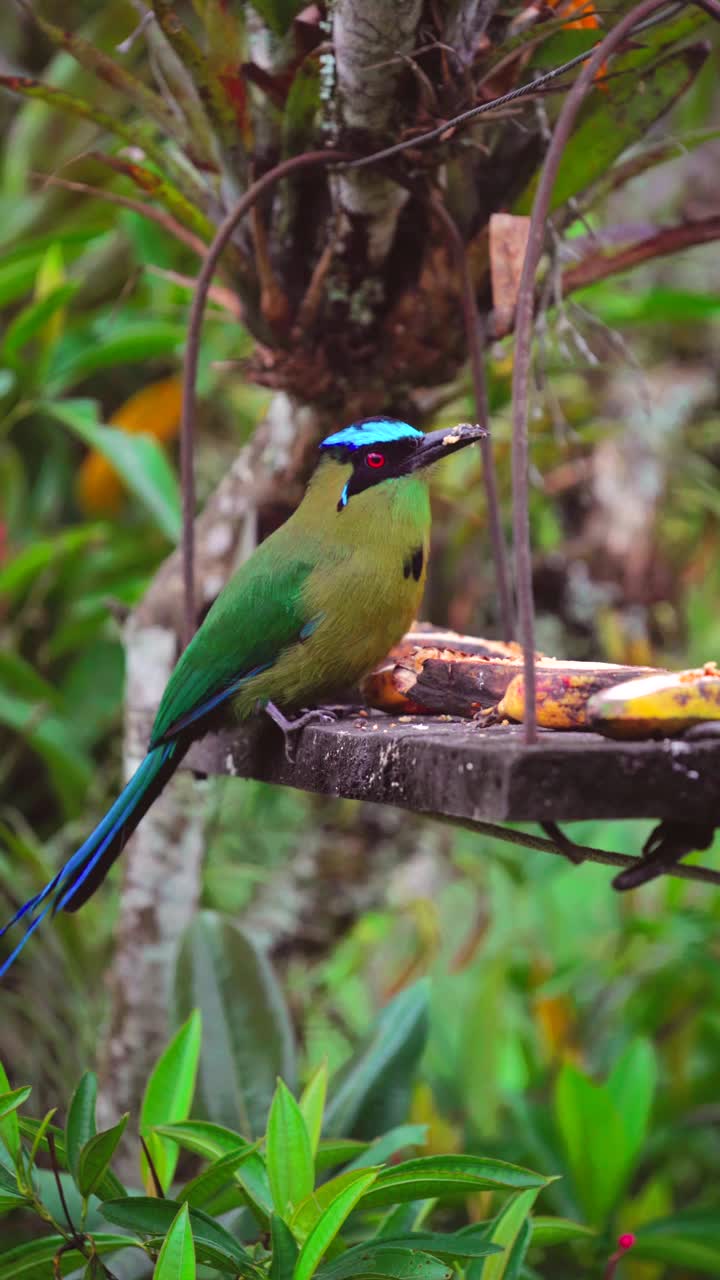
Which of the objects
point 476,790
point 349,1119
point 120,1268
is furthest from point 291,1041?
point 476,790

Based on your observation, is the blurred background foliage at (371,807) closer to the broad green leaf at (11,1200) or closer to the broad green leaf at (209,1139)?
the broad green leaf at (209,1139)

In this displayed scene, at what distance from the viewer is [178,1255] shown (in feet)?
3.90

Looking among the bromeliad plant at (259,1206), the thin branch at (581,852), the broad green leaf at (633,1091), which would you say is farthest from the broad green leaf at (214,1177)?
the broad green leaf at (633,1091)

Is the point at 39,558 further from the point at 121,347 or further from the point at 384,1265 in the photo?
the point at 384,1265

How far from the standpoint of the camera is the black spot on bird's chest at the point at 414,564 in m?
1.78

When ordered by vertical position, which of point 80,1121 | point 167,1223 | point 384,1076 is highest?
point 80,1121

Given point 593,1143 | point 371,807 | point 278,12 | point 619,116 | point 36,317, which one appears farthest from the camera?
point 371,807

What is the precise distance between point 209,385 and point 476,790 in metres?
2.89

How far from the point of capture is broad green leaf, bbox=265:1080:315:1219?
147 cm

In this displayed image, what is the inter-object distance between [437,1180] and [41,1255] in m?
0.41

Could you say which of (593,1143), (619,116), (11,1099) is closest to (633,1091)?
(593,1143)

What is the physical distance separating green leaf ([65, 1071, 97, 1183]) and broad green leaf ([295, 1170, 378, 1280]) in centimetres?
24

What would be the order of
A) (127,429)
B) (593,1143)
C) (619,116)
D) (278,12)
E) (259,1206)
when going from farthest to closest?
1. (127,429)
2. (593,1143)
3. (619,116)
4. (278,12)
5. (259,1206)

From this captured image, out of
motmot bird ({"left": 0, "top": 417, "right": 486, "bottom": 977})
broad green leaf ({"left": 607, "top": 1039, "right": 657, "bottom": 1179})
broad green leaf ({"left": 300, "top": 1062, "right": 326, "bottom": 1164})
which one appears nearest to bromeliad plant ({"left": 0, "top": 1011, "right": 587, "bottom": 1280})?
broad green leaf ({"left": 300, "top": 1062, "right": 326, "bottom": 1164})
